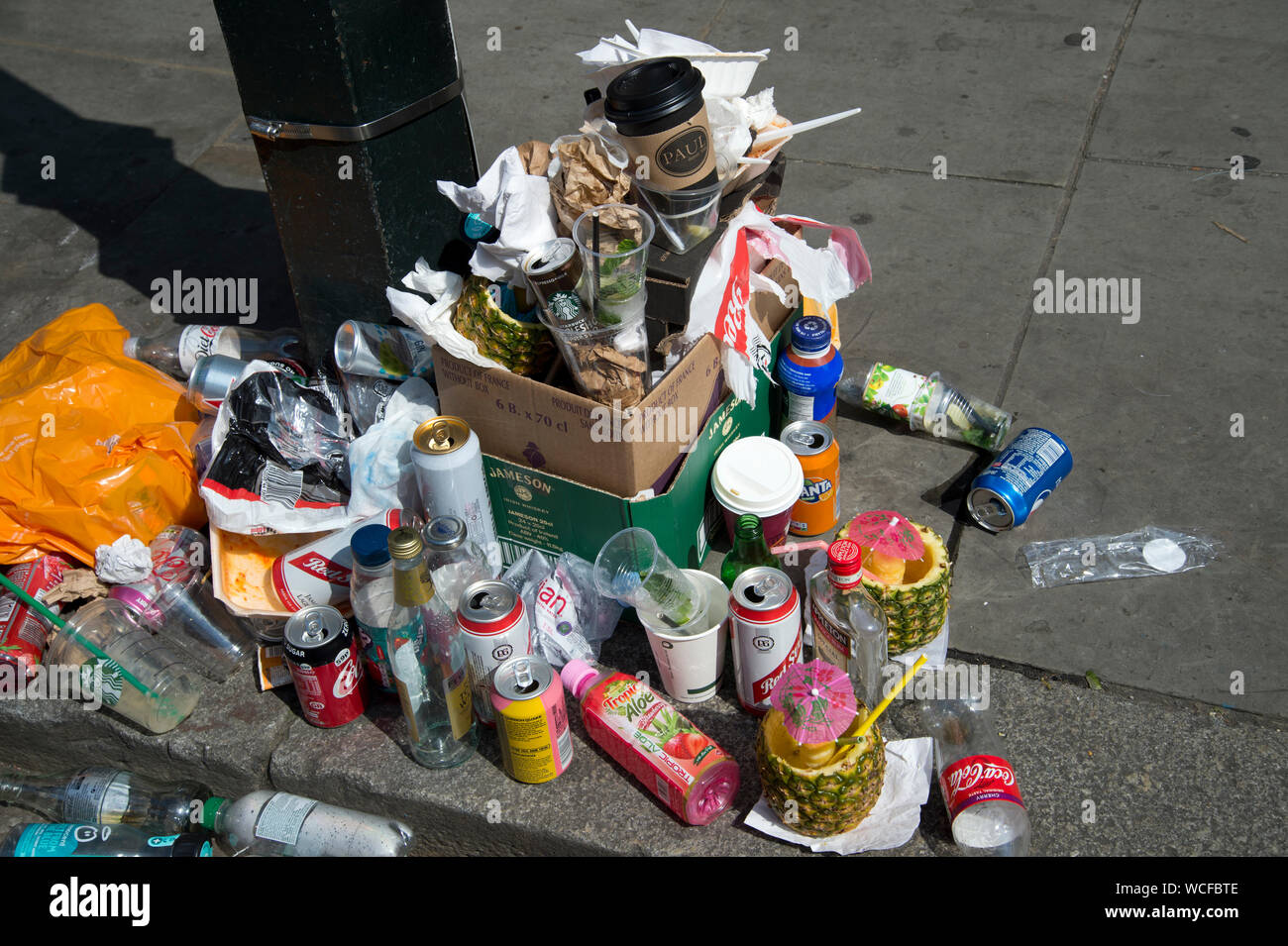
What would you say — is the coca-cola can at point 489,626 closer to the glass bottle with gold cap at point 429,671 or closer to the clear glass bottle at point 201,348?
the glass bottle with gold cap at point 429,671

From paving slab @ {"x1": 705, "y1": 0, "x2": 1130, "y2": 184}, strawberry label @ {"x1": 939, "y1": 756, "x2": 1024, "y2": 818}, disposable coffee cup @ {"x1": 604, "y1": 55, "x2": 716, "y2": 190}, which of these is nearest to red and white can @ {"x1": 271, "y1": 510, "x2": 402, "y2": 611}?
disposable coffee cup @ {"x1": 604, "y1": 55, "x2": 716, "y2": 190}

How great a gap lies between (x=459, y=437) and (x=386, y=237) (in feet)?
2.68

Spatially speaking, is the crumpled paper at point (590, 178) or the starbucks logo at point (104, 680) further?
the starbucks logo at point (104, 680)

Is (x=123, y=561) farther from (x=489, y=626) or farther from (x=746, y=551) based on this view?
(x=746, y=551)

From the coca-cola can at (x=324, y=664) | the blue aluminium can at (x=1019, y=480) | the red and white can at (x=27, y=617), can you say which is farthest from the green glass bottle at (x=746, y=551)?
the red and white can at (x=27, y=617)

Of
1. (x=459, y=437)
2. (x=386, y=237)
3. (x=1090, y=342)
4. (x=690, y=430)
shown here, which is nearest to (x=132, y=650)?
(x=459, y=437)

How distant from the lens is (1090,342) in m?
3.75

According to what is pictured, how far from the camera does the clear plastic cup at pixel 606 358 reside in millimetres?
2578

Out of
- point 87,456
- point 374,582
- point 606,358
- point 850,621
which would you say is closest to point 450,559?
point 374,582

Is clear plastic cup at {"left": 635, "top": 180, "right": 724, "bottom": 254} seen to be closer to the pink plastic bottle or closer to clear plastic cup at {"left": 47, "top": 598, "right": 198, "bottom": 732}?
the pink plastic bottle

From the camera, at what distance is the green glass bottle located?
270 centimetres

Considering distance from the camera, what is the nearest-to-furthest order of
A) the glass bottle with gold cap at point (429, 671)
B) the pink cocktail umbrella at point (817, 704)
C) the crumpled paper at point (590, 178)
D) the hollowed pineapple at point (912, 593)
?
the pink cocktail umbrella at point (817, 704) < the glass bottle with gold cap at point (429, 671) < the hollowed pineapple at point (912, 593) < the crumpled paper at point (590, 178)

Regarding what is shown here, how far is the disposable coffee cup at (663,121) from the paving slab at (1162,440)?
141cm

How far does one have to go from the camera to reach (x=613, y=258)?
8.25ft
